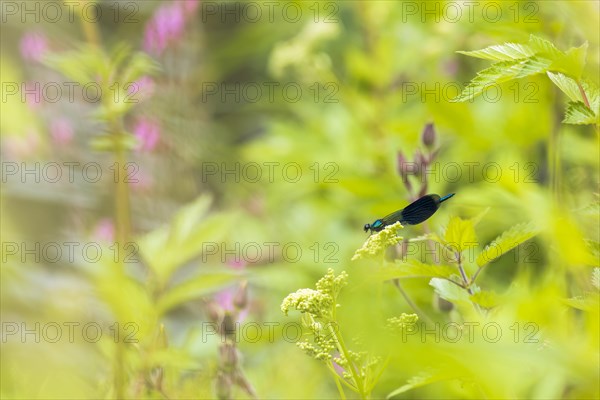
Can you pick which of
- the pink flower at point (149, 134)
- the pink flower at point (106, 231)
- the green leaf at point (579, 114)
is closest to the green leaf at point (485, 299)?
the green leaf at point (579, 114)

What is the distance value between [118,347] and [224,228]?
0.93 feet

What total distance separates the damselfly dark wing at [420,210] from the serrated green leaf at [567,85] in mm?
92

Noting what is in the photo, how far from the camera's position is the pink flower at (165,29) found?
182 centimetres

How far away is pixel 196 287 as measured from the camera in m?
0.64

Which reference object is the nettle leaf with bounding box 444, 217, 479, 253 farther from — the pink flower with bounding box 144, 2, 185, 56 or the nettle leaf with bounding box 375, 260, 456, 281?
the pink flower with bounding box 144, 2, 185, 56

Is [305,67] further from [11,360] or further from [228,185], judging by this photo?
[11,360]

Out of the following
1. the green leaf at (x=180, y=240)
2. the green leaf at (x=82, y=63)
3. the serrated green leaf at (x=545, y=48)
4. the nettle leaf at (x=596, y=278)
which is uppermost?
the green leaf at (x=82, y=63)

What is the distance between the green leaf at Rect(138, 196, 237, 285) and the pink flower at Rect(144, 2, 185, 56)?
1.16 metres

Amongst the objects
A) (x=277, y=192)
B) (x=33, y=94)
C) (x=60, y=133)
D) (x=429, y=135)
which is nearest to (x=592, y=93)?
(x=429, y=135)

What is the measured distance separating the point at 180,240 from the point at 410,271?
0.35 meters

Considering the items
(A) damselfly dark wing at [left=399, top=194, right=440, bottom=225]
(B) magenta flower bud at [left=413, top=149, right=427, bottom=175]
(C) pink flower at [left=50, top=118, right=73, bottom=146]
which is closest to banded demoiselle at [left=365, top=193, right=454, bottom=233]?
(A) damselfly dark wing at [left=399, top=194, right=440, bottom=225]

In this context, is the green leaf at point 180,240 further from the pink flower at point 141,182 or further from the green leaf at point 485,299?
the pink flower at point 141,182

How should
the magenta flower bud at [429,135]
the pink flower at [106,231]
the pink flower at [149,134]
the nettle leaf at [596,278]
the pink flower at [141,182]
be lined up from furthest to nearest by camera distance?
1. the pink flower at [141,182]
2. the pink flower at [149,134]
3. the pink flower at [106,231]
4. the magenta flower bud at [429,135]
5. the nettle leaf at [596,278]

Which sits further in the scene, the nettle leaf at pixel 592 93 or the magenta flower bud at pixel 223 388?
the magenta flower bud at pixel 223 388
